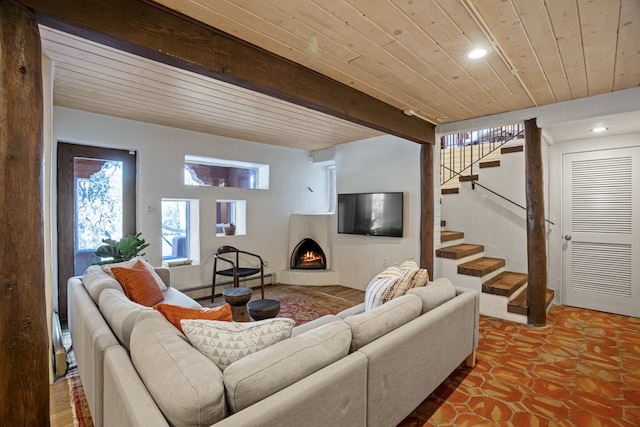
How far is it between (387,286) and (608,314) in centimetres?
345

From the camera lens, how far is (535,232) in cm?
348

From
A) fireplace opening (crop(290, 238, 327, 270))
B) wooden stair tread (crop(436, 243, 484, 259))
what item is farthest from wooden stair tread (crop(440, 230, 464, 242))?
fireplace opening (crop(290, 238, 327, 270))

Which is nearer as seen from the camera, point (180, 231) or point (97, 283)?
point (97, 283)

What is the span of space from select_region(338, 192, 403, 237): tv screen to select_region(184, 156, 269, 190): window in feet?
4.67

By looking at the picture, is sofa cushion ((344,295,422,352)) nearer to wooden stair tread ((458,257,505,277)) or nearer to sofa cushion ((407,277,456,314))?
sofa cushion ((407,277,456,314))

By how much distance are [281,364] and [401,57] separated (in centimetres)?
216

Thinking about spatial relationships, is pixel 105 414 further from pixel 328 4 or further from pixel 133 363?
pixel 328 4

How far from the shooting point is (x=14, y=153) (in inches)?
52.2

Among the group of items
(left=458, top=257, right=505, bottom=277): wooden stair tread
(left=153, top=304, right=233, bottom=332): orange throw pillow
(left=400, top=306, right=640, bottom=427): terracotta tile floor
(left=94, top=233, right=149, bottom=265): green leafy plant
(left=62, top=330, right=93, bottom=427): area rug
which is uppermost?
(left=94, top=233, right=149, bottom=265): green leafy plant

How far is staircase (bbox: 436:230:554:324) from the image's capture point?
3.67 m

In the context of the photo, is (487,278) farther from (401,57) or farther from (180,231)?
(180,231)

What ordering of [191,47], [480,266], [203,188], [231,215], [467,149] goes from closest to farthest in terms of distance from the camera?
[191,47], [480,266], [203,188], [231,215], [467,149]

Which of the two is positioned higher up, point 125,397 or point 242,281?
point 125,397

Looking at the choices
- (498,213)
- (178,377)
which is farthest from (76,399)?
(498,213)
